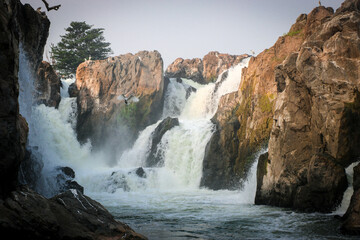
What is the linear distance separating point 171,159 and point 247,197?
1103 centimetres

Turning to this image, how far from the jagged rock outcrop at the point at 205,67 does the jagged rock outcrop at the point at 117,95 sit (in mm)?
12022

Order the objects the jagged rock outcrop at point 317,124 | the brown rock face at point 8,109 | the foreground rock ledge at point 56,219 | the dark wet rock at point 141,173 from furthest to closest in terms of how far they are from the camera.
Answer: the dark wet rock at point 141,173 < the jagged rock outcrop at point 317,124 < the brown rock face at point 8,109 < the foreground rock ledge at point 56,219

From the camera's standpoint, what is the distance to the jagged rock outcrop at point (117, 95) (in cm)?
3472

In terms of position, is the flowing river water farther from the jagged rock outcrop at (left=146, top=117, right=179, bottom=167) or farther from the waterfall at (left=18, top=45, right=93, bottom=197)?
the jagged rock outcrop at (left=146, top=117, right=179, bottom=167)

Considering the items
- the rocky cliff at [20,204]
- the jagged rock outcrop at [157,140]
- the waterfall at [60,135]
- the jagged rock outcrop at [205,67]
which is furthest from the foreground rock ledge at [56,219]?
the jagged rock outcrop at [205,67]

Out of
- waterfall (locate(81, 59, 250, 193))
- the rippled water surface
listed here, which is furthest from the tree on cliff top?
the rippled water surface

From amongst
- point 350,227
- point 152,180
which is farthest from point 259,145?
point 350,227

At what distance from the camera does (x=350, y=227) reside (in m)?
8.32

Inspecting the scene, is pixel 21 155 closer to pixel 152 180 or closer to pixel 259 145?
pixel 259 145

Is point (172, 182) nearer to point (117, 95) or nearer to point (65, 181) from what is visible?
point (65, 181)

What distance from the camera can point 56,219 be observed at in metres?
6.57

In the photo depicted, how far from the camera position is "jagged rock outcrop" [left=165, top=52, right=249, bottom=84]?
48.9m

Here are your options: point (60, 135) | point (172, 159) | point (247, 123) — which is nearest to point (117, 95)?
point (60, 135)

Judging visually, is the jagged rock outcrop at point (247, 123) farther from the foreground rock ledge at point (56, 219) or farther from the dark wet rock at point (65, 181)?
the foreground rock ledge at point (56, 219)
